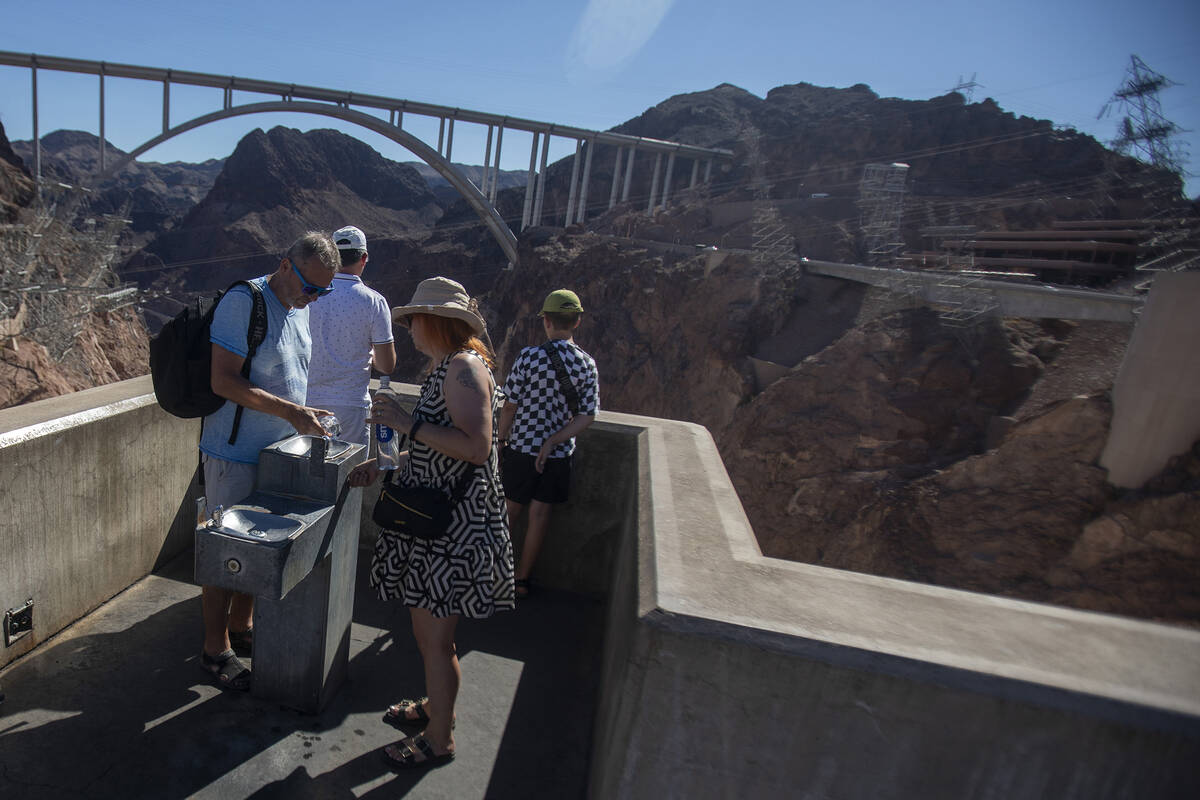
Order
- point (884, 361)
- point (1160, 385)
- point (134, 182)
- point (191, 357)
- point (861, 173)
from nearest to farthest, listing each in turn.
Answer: point (191, 357) < point (1160, 385) < point (884, 361) < point (861, 173) < point (134, 182)

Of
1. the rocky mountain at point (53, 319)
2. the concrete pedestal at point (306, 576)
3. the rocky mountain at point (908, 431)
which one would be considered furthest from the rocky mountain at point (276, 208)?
the concrete pedestal at point (306, 576)

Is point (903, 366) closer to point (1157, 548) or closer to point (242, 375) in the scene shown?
point (1157, 548)

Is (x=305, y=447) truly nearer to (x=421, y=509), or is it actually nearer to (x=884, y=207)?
(x=421, y=509)

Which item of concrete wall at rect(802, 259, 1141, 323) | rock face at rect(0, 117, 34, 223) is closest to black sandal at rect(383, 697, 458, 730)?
concrete wall at rect(802, 259, 1141, 323)

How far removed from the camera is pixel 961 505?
13844 mm

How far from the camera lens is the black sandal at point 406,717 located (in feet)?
7.64

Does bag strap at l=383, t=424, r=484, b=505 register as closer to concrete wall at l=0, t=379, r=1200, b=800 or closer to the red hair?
the red hair

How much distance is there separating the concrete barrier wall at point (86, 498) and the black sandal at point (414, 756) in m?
1.38

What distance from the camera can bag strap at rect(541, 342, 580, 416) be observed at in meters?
3.01

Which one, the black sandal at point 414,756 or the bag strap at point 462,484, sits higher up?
the bag strap at point 462,484

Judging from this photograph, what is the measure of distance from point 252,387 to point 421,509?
0.71m

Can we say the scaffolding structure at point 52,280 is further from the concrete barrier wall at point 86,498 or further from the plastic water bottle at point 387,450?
the plastic water bottle at point 387,450

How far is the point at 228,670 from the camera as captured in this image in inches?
95.0

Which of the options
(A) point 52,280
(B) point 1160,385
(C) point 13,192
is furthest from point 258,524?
(C) point 13,192
